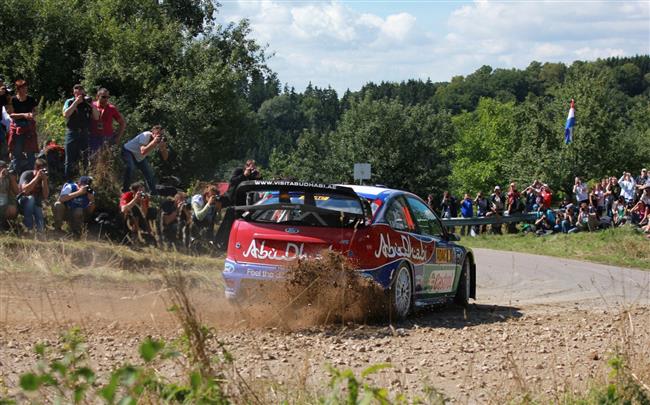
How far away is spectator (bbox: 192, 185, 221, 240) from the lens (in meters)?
16.8

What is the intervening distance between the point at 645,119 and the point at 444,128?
3041cm

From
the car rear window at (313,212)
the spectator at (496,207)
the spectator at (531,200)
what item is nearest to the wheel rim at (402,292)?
the car rear window at (313,212)

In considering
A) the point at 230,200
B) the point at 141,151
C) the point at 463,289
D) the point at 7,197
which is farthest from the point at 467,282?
the point at 7,197

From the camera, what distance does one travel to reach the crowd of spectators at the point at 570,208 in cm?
3088

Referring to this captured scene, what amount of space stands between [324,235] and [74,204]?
5.85 m

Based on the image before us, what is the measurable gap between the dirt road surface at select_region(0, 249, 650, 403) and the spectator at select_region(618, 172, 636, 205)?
18154 mm

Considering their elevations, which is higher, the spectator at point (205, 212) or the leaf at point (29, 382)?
the leaf at point (29, 382)

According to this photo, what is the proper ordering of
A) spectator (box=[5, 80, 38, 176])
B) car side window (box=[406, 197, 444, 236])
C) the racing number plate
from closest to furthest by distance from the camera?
car side window (box=[406, 197, 444, 236]), the racing number plate, spectator (box=[5, 80, 38, 176])

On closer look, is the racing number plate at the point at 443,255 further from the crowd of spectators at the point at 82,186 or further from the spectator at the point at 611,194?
the spectator at the point at 611,194

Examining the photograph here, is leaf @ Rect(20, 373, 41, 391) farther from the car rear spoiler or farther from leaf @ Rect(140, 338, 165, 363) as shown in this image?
the car rear spoiler

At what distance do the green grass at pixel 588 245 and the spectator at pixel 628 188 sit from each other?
10.9ft

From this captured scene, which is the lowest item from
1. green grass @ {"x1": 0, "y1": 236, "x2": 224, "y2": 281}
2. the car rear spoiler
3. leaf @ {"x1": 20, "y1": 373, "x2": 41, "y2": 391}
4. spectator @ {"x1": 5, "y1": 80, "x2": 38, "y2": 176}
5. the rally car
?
green grass @ {"x1": 0, "y1": 236, "x2": 224, "y2": 281}

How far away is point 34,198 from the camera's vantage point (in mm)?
14898

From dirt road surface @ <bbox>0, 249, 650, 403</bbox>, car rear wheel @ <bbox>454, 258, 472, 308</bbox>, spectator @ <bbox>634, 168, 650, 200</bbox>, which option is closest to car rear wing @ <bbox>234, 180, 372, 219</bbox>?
dirt road surface @ <bbox>0, 249, 650, 403</bbox>
